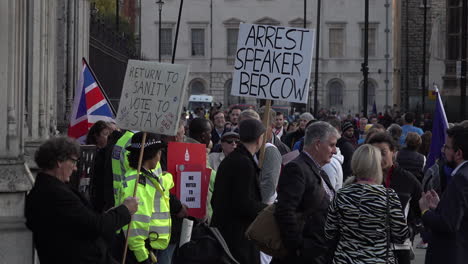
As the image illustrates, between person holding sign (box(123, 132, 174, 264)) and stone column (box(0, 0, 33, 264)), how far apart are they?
89cm

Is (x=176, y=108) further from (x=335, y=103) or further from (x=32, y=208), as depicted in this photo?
(x=335, y=103)

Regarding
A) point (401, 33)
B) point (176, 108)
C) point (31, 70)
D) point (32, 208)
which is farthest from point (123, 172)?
point (401, 33)

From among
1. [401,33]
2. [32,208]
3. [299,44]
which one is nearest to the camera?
[32,208]

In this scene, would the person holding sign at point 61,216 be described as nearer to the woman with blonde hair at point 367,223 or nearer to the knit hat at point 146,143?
the knit hat at point 146,143

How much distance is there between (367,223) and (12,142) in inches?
126

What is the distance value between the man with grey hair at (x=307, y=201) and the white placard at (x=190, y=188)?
1.40 metres

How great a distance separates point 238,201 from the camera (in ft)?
26.4

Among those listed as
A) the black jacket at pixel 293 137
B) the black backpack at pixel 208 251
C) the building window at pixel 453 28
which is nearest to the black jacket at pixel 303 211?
the black backpack at pixel 208 251

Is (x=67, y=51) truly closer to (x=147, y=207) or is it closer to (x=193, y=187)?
(x=193, y=187)

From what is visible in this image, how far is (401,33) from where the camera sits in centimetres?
7594

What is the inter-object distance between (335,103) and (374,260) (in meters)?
71.6

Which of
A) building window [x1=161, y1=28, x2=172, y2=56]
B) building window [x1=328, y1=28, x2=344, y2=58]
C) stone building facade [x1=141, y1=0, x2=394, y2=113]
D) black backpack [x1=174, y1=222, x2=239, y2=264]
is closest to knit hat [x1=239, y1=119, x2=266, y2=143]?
black backpack [x1=174, y1=222, x2=239, y2=264]

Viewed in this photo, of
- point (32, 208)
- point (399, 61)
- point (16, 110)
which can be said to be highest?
point (399, 61)

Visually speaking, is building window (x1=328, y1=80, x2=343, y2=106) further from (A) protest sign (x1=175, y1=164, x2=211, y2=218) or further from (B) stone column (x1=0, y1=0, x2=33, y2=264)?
(B) stone column (x1=0, y1=0, x2=33, y2=264)
